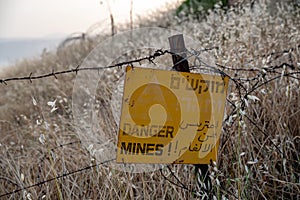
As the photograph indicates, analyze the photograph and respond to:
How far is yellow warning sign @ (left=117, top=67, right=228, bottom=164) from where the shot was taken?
60.2 inches

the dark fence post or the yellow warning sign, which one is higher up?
the dark fence post

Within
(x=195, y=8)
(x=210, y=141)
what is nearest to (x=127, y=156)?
(x=210, y=141)

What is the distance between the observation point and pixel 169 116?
5.17ft

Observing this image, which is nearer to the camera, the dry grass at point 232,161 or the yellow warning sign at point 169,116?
the yellow warning sign at point 169,116

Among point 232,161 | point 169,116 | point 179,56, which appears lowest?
point 232,161

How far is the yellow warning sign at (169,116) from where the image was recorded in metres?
1.53

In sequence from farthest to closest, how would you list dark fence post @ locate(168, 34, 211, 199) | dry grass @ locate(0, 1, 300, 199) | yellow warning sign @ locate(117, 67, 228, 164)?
dry grass @ locate(0, 1, 300, 199) < dark fence post @ locate(168, 34, 211, 199) < yellow warning sign @ locate(117, 67, 228, 164)

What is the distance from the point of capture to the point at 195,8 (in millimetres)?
7027

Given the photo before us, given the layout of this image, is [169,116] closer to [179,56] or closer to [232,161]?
[179,56]

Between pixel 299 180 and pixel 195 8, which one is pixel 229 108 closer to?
pixel 299 180

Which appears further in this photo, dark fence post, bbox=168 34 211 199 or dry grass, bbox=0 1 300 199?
dry grass, bbox=0 1 300 199

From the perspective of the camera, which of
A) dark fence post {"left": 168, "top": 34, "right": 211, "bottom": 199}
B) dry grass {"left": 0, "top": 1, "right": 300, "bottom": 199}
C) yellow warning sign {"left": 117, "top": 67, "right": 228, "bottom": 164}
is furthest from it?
dry grass {"left": 0, "top": 1, "right": 300, "bottom": 199}

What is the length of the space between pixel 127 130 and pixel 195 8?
5.76 metres

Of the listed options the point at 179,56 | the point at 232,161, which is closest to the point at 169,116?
the point at 179,56
